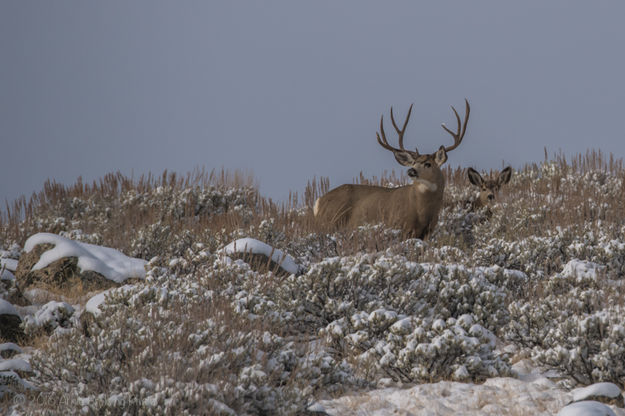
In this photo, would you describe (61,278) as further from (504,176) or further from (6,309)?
(504,176)

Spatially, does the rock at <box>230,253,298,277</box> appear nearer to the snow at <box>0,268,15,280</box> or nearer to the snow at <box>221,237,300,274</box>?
the snow at <box>221,237,300,274</box>

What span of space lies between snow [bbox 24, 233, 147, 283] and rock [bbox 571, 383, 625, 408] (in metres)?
5.27

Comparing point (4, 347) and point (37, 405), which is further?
point (4, 347)

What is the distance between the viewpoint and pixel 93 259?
913cm

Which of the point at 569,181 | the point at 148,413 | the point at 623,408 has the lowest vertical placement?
the point at 623,408

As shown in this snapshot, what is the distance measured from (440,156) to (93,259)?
491cm

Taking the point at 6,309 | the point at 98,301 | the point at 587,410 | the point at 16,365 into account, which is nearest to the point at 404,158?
the point at 98,301

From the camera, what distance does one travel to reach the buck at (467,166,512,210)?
13133mm

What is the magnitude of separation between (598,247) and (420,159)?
9.29 feet

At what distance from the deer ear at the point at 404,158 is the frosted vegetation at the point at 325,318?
1.16m

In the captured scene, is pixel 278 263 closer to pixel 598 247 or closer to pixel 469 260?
pixel 469 260

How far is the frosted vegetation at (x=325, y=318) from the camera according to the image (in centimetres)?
498

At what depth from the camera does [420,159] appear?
10.9 m

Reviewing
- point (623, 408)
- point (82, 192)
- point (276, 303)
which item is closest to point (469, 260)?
point (276, 303)
